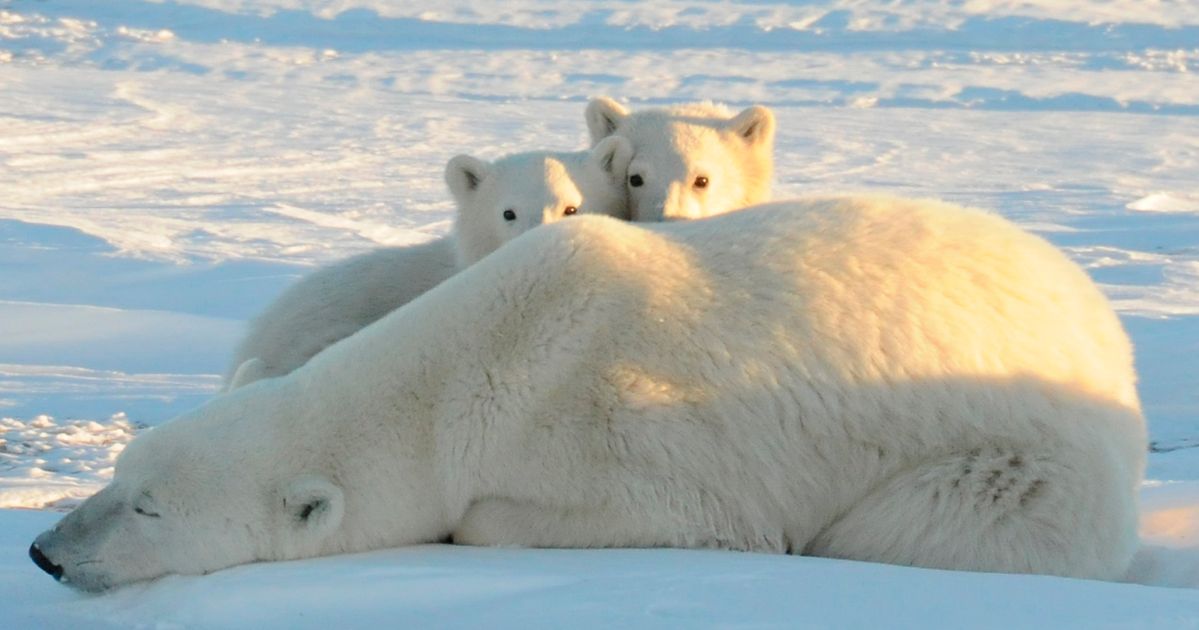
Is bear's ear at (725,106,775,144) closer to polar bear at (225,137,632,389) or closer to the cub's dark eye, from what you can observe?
polar bear at (225,137,632,389)

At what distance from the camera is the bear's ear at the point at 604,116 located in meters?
6.18

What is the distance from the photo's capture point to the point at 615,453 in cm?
367

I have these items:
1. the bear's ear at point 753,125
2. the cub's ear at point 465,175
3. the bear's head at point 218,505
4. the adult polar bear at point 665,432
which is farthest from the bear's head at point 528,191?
the bear's head at point 218,505

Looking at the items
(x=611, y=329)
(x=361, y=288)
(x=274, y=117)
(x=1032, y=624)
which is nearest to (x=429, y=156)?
(x=274, y=117)

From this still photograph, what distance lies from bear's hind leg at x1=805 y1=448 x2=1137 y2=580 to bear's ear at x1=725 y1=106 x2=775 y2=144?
8.59ft

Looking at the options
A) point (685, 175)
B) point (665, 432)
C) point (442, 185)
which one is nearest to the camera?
point (665, 432)

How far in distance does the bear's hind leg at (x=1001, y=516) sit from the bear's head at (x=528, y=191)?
2.05 meters

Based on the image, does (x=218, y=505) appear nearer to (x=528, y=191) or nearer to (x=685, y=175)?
(x=528, y=191)

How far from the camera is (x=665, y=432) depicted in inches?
145

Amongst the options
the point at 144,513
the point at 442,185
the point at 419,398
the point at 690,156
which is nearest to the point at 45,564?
the point at 144,513

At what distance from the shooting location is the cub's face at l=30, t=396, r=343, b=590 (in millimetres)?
3506

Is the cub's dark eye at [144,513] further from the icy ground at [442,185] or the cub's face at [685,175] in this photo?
the cub's face at [685,175]

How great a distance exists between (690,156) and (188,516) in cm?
276

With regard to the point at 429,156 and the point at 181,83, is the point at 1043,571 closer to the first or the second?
the point at 429,156
